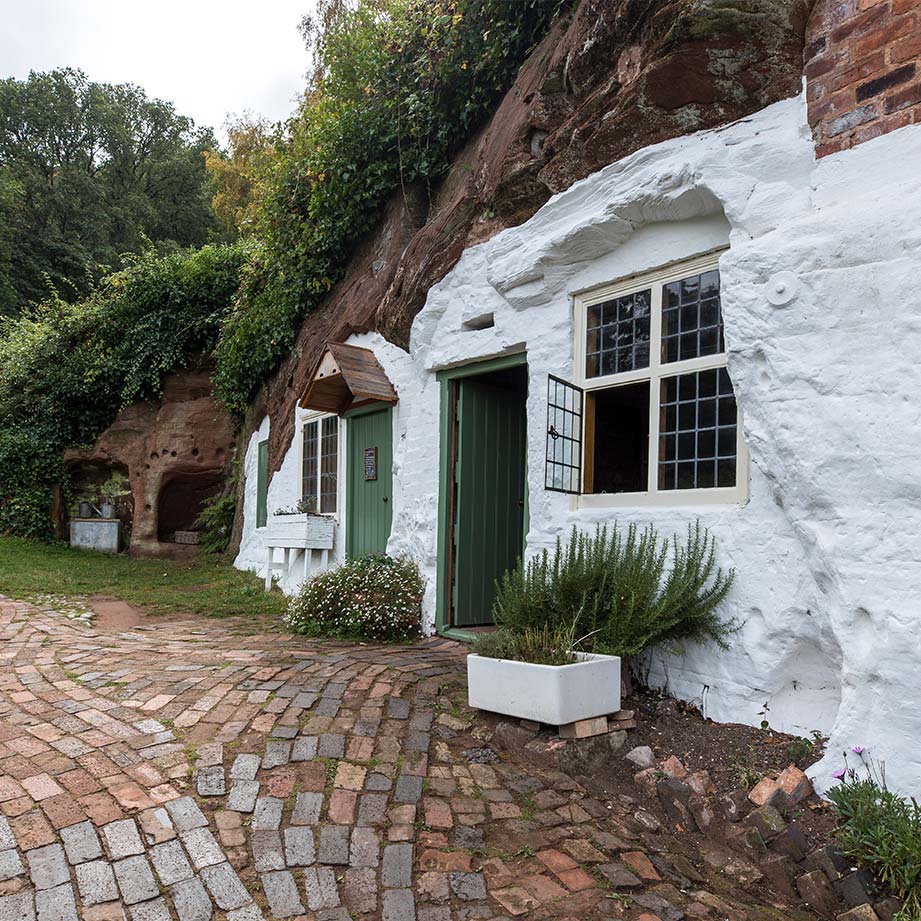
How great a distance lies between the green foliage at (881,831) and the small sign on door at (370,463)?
5.62 meters

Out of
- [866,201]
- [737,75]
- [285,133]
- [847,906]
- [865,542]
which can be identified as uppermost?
[285,133]

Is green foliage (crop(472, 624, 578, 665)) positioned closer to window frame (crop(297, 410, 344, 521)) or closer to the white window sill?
the white window sill

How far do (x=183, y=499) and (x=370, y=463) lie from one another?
7.45m

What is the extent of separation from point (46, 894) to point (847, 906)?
10.2 feet

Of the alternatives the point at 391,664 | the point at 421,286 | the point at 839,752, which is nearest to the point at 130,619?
the point at 391,664

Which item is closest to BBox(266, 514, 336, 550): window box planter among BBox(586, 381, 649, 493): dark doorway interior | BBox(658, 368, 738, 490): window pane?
BBox(586, 381, 649, 493): dark doorway interior

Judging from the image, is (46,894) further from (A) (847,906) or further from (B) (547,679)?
(A) (847,906)

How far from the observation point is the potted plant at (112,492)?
47.8 ft

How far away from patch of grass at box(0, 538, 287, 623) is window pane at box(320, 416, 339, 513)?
1265 millimetres

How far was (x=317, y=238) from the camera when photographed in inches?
369

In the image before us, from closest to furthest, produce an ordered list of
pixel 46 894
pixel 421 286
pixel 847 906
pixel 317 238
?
pixel 46 894 → pixel 847 906 → pixel 421 286 → pixel 317 238

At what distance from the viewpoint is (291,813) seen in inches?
138

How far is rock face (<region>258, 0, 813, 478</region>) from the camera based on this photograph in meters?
4.55

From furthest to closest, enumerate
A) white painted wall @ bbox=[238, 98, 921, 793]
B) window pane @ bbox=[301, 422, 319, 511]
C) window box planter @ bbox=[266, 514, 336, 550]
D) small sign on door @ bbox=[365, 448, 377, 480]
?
window pane @ bbox=[301, 422, 319, 511] < window box planter @ bbox=[266, 514, 336, 550] < small sign on door @ bbox=[365, 448, 377, 480] < white painted wall @ bbox=[238, 98, 921, 793]
